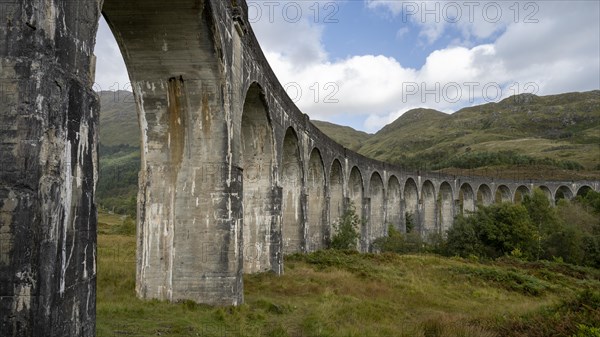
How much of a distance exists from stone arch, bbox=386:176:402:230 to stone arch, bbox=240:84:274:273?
901 inches

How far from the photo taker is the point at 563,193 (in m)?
56.2

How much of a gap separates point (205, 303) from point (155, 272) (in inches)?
46.7

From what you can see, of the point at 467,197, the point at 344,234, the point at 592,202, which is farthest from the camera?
the point at 467,197

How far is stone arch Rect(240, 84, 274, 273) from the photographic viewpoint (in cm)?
1309

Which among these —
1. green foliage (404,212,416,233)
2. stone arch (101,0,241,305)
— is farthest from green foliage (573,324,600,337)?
green foliage (404,212,416,233)

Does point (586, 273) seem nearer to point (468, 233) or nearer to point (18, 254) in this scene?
point (468, 233)

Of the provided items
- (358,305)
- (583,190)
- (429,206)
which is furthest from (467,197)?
(358,305)

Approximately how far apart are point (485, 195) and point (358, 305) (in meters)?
44.3

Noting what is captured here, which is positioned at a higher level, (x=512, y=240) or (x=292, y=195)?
(x=292, y=195)

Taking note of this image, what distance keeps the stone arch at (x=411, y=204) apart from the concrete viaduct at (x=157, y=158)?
18434 millimetres

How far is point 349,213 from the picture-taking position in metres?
23.9

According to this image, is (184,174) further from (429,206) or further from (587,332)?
(429,206)

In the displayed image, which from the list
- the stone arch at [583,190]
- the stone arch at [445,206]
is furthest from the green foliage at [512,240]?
the stone arch at [583,190]

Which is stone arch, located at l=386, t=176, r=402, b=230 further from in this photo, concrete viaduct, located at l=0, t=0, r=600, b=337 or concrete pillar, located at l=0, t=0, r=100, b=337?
concrete pillar, located at l=0, t=0, r=100, b=337
